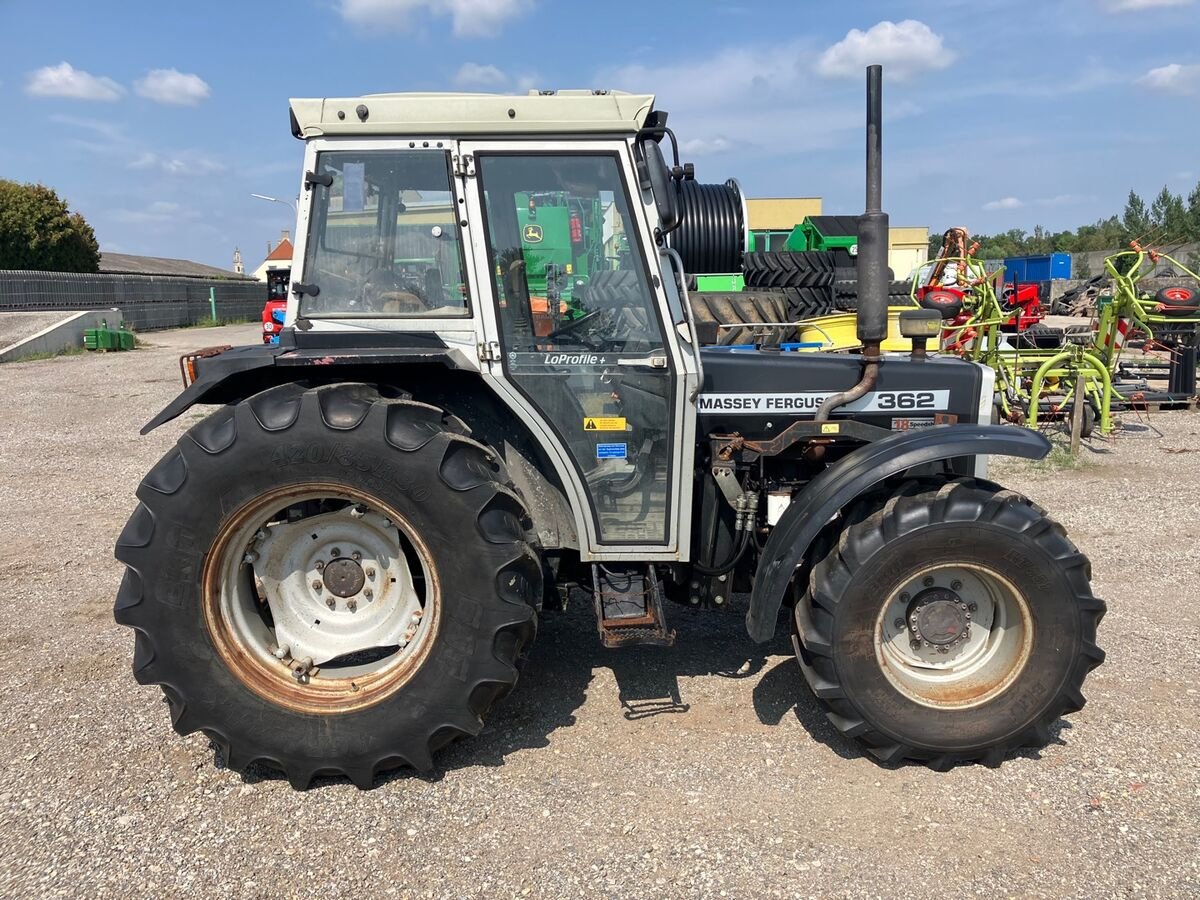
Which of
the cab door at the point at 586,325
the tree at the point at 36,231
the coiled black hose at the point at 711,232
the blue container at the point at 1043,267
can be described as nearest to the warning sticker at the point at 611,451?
the cab door at the point at 586,325

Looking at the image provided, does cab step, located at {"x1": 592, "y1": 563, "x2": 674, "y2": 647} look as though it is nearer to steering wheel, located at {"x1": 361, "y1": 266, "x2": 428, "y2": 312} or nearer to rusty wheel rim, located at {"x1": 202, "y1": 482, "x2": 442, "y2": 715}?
rusty wheel rim, located at {"x1": 202, "y1": 482, "x2": 442, "y2": 715}

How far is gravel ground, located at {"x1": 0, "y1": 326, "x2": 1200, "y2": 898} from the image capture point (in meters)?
2.73

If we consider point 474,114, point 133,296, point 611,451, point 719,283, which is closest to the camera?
point 474,114

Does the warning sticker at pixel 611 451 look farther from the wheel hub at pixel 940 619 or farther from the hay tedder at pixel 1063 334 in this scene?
the hay tedder at pixel 1063 334

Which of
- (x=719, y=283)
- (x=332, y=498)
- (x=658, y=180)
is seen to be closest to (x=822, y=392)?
(x=658, y=180)

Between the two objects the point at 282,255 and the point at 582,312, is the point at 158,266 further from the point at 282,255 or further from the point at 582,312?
the point at 582,312

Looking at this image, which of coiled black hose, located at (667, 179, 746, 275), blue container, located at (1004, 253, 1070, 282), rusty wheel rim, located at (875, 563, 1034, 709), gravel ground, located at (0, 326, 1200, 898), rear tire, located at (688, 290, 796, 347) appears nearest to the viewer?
gravel ground, located at (0, 326, 1200, 898)

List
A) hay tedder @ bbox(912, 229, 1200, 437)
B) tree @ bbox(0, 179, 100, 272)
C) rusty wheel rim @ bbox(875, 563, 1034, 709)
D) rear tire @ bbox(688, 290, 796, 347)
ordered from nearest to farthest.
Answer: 1. rusty wheel rim @ bbox(875, 563, 1034, 709)
2. rear tire @ bbox(688, 290, 796, 347)
3. hay tedder @ bbox(912, 229, 1200, 437)
4. tree @ bbox(0, 179, 100, 272)

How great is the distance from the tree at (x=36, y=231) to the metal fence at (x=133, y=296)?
234 inches

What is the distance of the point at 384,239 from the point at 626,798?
7.44 ft

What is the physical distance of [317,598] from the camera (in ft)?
11.4

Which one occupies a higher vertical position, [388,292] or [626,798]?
[388,292]

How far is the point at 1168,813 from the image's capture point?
2.97m

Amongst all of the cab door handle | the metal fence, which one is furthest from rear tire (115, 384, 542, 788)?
the metal fence
